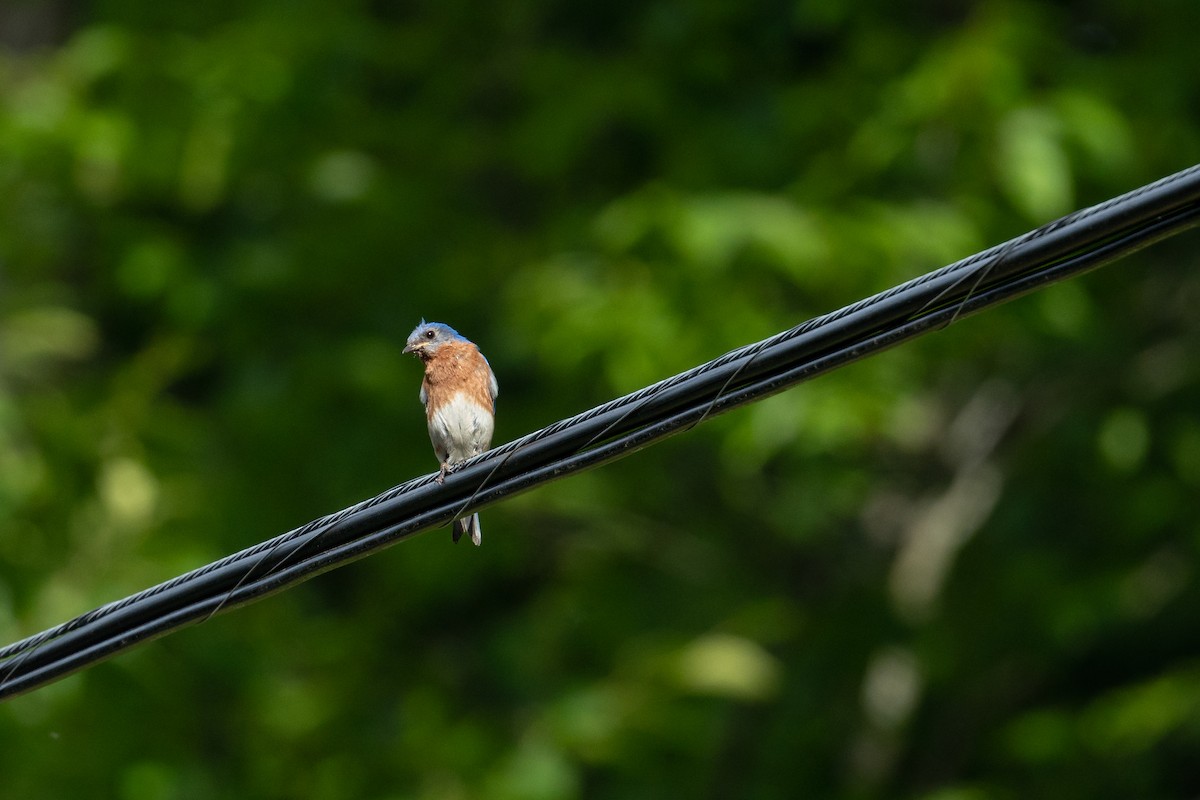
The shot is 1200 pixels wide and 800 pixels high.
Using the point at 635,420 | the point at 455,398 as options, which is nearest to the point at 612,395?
the point at 455,398

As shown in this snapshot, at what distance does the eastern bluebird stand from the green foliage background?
2.90 feet

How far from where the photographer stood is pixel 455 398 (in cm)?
539

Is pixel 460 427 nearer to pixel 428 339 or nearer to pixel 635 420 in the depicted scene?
pixel 428 339

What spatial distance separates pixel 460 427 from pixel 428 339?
454 mm

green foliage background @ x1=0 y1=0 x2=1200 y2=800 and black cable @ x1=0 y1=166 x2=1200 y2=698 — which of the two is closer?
black cable @ x1=0 y1=166 x2=1200 y2=698

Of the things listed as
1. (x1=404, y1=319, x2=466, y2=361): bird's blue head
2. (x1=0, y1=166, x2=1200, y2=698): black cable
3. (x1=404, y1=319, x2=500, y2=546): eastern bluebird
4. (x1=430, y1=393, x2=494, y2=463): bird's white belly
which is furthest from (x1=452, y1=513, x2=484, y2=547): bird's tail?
(x1=0, y1=166, x2=1200, y2=698): black cable

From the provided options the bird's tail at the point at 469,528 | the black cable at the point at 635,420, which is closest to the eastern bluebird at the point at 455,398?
the bird's tail at the point at 469,528

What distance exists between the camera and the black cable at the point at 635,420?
9.45 feet

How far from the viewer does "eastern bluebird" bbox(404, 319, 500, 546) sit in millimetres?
5367

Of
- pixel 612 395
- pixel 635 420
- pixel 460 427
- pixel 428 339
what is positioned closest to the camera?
pixel 635 420

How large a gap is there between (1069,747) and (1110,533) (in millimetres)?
1418

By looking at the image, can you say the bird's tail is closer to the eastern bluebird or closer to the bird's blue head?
the eastern bluebird

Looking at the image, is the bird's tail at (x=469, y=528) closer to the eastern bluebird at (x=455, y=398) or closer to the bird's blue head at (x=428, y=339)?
the eastern bluebird at (x=455, y=398)

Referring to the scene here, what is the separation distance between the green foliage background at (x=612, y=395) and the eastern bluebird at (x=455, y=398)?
88cm
